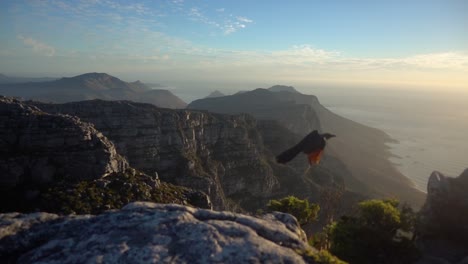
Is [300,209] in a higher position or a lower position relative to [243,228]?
lower

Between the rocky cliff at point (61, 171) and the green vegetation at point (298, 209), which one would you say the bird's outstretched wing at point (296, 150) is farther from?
the rocky cliff at point (61, 171)

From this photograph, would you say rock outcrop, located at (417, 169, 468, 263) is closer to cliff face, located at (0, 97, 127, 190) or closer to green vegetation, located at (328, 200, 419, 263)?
green vegetation, located at (328, 200, 419, 263)

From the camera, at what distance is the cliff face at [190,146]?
9869 cm

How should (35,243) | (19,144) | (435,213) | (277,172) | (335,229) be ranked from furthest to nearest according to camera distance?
(277,172) < (19,144) < (435,213) < (335,229) < (35,243)

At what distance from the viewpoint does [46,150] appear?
55.5 meters

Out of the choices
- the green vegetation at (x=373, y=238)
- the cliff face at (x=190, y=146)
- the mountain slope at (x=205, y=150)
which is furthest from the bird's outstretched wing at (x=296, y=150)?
the mountain slope at (x=205, y=150)

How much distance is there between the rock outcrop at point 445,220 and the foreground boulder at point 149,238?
132 ft

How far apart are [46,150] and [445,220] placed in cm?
5853

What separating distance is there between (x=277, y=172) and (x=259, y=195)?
56.1ft

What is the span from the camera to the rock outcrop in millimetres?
45219

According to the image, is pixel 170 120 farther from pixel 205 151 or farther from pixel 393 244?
pixel 393 244

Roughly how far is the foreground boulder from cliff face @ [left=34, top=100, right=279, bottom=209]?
8631cm

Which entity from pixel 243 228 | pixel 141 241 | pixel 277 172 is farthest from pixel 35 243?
pixel 277 172

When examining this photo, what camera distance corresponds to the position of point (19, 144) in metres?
55.0
